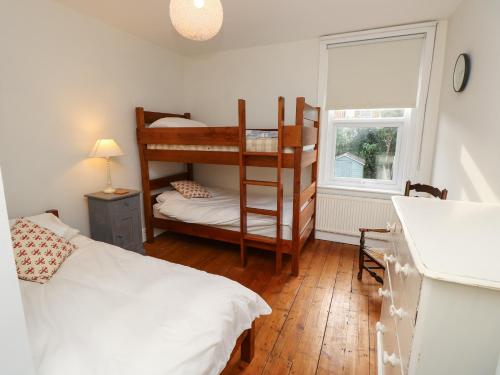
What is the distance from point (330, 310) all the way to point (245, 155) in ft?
4.92

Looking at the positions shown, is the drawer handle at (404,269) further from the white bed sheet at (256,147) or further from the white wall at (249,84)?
the white wall at (249,84)

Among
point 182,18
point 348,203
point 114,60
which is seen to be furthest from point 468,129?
point 114,60

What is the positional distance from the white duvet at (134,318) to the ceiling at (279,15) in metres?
2.21

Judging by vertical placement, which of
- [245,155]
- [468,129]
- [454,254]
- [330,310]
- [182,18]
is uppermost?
[182,18]

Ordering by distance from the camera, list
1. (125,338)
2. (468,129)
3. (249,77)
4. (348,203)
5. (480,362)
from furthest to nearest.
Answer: (249,77) → (348,203) → (468,129) → (125,338) → (480,362)

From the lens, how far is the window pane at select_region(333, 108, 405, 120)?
9.71 ft

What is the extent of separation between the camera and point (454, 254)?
2.53 ft

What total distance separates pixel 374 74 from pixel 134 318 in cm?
309

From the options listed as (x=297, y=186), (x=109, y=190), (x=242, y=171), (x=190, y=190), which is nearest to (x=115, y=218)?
(x=109, y=190)

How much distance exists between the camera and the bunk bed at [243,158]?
234cm

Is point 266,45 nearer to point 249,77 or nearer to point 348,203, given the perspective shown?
point 249,77

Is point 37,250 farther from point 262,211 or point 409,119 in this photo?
point 409,119

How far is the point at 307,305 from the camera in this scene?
6.94ft

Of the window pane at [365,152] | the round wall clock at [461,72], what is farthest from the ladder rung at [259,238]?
the round wall clock at [461,72]
